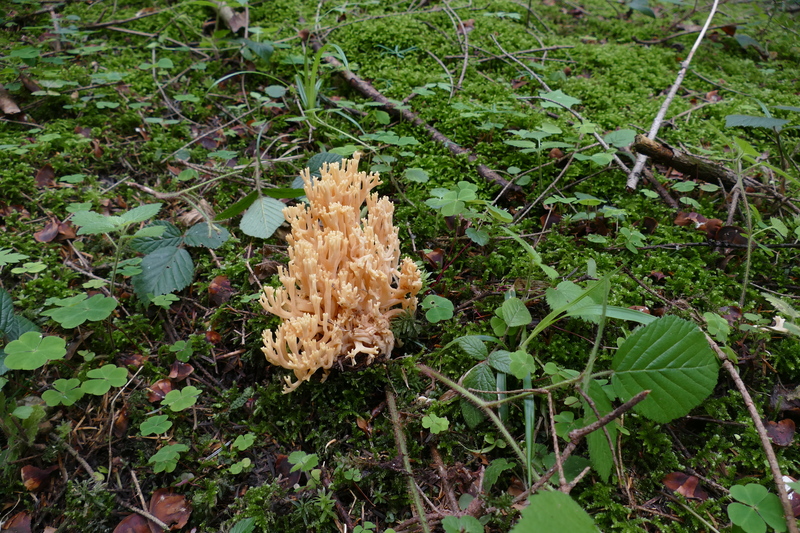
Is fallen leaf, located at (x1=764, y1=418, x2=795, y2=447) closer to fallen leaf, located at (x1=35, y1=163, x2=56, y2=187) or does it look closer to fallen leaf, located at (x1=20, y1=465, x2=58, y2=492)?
fallen leaf, located at (x1=20, y1=465, x2=58, y2=492)

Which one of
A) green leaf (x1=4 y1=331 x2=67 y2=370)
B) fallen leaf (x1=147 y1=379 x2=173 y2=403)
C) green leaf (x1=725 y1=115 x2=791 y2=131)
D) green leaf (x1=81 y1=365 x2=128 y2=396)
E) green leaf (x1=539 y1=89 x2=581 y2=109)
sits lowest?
fallen leaf (x1=147 y1=379 x2=173 y2=403)

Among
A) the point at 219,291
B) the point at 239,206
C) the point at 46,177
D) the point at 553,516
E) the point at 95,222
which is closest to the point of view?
the point at 553,516

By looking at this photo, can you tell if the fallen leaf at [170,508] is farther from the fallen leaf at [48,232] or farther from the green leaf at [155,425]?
the fallen leaf at [48,232]

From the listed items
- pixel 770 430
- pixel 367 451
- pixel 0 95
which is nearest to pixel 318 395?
pixel 367 451

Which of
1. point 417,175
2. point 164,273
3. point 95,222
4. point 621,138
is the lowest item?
point 164,273

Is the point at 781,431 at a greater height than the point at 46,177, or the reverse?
the point at 781,431

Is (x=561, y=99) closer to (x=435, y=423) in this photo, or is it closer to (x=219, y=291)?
(x=435, y=423)

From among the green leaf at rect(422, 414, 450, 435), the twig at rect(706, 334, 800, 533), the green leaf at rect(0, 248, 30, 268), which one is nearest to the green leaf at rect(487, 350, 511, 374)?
the green leaf at rect(422, 414, 450, 435)

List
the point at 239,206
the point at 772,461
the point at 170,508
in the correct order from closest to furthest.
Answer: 1. the point at 772,461
2. the point at 170,508
3. the point at 239,206

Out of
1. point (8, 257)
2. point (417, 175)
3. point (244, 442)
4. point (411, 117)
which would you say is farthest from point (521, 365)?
point (8, 257)
